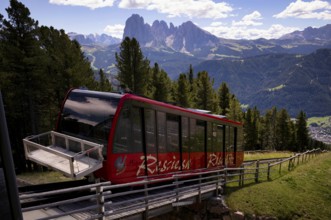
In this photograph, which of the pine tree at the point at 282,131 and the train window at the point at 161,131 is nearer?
the train window at the point at 161,131

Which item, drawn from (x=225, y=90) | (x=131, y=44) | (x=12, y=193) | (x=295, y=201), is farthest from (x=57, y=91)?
(x=225, y=90)

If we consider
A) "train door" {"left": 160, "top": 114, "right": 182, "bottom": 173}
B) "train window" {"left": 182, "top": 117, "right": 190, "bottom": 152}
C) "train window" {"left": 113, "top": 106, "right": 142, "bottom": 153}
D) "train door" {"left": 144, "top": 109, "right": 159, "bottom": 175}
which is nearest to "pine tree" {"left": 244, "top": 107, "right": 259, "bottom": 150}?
"train window" {"left": 182, "top": 117, "right": 190, "bottom": 152}

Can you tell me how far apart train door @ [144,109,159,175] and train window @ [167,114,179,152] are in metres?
0.95

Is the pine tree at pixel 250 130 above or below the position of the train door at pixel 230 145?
below

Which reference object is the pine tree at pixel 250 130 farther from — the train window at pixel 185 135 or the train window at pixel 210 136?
the train window at pixel 185 135

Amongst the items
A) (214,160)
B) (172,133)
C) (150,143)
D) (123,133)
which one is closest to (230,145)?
(214,160)

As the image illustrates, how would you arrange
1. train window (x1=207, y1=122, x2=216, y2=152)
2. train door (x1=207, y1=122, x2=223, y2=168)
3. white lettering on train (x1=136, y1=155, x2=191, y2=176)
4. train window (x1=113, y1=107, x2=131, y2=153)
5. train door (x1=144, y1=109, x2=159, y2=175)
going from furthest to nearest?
train door (x1=207, y1=122, x2=223, y2=168) → train window (x1=207, y1=122, x2=216, y2=152) → train door (x1=144, y1=109, x2=159, y2=175) → white lettering on train (x1=136, y1=155, x2=191, y2=176) → train window (x1=113, y1=107, x2=131, y2=153)

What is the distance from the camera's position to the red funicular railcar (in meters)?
10.7

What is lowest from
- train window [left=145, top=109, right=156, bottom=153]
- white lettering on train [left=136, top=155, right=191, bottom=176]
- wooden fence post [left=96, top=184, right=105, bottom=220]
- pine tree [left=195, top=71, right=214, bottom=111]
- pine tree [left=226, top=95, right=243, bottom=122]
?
pine tree [left=226, top=95, right=243, bottom=122]

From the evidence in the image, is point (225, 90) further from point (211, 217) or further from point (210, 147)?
point (211, 217)

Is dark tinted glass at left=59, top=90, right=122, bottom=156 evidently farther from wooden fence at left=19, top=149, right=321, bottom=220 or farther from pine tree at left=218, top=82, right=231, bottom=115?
pine tree at left=218, top=82, right=231, bottom=115

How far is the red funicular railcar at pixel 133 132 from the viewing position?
35.1 feet

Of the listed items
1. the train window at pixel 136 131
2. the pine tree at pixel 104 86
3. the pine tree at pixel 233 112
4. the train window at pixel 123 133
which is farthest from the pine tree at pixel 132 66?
the train window at pixel 123 133

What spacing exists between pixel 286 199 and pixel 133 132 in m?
8.57
